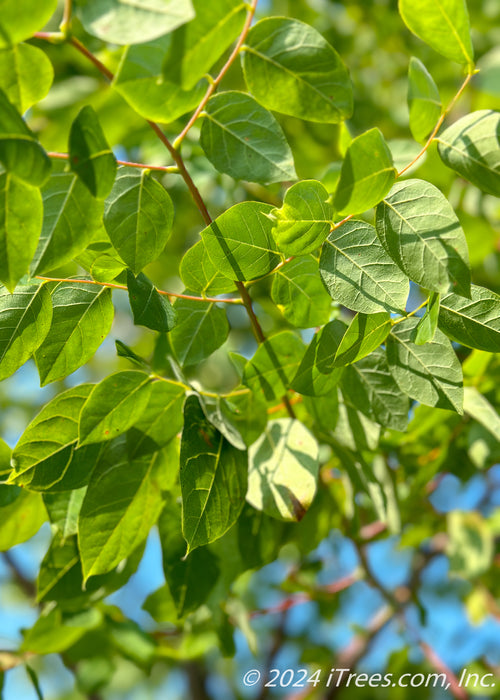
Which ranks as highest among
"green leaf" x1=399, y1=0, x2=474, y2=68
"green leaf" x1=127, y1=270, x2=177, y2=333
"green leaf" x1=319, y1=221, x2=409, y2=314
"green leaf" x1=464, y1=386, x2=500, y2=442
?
"green leaf" x1=399, y1=0, x2=474, y2=68

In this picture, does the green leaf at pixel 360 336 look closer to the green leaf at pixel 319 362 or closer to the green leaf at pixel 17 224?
the green leaf at pixel 319 362

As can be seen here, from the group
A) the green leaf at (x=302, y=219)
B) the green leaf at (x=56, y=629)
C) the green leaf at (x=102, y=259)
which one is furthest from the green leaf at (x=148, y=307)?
the green leaf at (x=56, y=629)

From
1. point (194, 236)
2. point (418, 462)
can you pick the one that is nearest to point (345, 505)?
point (418, 462)

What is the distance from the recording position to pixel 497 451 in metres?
1.08

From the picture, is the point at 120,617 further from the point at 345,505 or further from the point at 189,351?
the point at 189,351

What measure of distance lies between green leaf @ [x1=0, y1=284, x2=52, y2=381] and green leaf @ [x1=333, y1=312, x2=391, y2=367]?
1.00ft

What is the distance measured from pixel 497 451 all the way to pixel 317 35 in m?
0.72

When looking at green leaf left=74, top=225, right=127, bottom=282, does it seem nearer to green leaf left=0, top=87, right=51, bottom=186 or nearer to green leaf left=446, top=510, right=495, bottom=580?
green leaf left=0, top=87, right=51, bottom=186

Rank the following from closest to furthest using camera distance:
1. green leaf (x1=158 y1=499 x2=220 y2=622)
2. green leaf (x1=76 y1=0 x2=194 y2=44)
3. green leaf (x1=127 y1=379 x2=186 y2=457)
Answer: green leaf (x1=76 y1=0 x2=194 y2=44), green leaf (x1=127 y1=379 x2=186 y2=457), green leaf (x1=158 y1=499 x2=220 y2=622)

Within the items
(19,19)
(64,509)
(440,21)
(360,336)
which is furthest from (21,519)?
(440,21)

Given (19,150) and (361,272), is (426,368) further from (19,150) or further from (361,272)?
(19,150)

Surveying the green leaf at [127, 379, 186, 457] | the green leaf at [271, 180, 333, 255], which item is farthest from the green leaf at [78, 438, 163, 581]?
the green leaf at [271, 180, 333, 255]

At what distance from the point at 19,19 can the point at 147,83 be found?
0.35ft

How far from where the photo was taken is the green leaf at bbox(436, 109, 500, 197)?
2.02 feet
